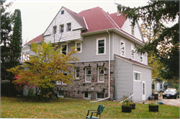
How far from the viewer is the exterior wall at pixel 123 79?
16922mm

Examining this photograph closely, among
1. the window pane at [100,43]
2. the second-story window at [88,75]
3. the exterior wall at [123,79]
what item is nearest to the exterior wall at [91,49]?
the window pane at [100,43]

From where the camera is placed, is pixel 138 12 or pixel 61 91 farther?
pixel 61 91

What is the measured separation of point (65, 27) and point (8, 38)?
7.28 m

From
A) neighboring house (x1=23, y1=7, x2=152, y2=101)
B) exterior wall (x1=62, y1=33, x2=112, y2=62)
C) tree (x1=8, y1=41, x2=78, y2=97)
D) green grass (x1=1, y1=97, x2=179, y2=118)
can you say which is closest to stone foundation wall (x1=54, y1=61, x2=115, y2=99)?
neighboring house (x1=23, y1=7, x2=152, y2=101)

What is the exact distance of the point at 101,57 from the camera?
1853 centimetres

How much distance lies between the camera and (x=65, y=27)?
68.2 ft

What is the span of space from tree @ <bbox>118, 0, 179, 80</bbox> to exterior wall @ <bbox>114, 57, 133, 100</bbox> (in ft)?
21.9

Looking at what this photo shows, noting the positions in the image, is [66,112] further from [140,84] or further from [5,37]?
[5,37]

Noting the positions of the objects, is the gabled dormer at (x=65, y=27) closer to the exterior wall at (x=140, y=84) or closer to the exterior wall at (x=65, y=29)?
the exterior wall at (x=65, y=29)

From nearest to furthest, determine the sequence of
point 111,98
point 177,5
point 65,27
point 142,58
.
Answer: point 177,5 → point 111,98 → point 65,27 → point 142,58

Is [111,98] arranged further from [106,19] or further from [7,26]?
[7,26]

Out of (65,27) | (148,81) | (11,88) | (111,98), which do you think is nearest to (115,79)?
(111,98)

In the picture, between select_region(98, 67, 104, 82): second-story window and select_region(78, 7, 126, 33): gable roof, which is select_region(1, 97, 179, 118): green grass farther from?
select_region(78, 7, 126, 33): gable roof

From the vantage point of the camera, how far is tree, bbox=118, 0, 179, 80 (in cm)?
916
